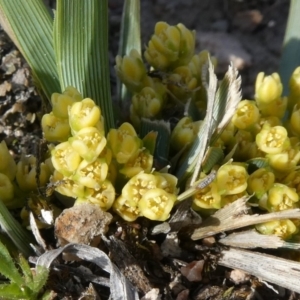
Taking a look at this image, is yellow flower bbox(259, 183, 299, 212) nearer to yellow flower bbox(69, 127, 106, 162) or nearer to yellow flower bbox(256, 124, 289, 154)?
yellow flower bbox(256, 124, 289, 154)

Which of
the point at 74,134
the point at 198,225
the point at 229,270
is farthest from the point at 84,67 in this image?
the point at 229,270

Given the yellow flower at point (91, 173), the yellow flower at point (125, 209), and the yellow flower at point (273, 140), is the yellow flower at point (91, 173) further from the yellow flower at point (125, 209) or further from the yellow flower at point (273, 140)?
the yellow flower at point (273, 140)

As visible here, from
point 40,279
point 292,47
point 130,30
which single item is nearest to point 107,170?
point 40,279

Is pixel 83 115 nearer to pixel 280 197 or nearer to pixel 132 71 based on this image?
pixel 132 71

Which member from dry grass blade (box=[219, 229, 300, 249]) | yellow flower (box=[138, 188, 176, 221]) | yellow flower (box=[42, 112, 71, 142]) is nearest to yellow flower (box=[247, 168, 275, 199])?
dry grass blade (box=[219, 229, 300, 249])

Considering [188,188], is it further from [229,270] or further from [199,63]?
[199,63]

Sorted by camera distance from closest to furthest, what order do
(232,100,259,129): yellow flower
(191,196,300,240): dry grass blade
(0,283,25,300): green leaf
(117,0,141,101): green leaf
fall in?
(0,283,25,300): green leaf, (191,196,300,240): dry grass blade, (232,100,259,129): yellow flower, (117,0,141,101): green leaf
